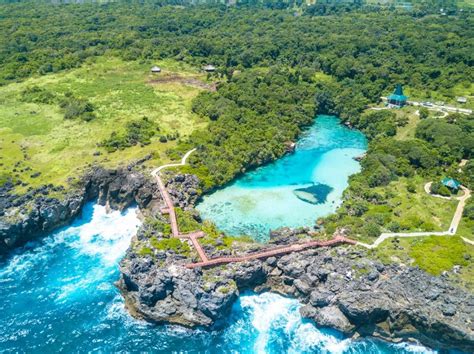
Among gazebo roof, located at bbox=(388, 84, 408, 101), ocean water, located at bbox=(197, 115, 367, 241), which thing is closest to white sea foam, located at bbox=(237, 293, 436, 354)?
ocean water, located at bbox=(197, 115, 367, 241)

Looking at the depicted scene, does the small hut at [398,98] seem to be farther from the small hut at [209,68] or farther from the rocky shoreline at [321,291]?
the rocky shoreline at [321,291]

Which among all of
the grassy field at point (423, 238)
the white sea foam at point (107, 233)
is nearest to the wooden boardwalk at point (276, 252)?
the grassy field at point (423, 238)

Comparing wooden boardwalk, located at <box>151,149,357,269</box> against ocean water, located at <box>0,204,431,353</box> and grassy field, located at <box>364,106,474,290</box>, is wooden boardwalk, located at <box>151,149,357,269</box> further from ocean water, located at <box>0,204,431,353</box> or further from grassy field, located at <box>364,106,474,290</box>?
grassy field, located at <box>364,106,474,290</box>

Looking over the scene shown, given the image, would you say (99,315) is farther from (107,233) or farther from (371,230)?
(371,230)

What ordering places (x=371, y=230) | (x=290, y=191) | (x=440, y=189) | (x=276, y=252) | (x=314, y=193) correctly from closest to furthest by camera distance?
(x=276, y=252), (x=371, y=230), (x=440, y=189), (x=314, y=193), (x=290, y=191)

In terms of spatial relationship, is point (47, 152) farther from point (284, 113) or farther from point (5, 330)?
point (284, 113)

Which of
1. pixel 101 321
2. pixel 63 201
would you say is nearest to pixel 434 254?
pixel 101 321

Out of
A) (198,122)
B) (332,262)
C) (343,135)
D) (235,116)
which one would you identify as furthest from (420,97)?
(332,262)
